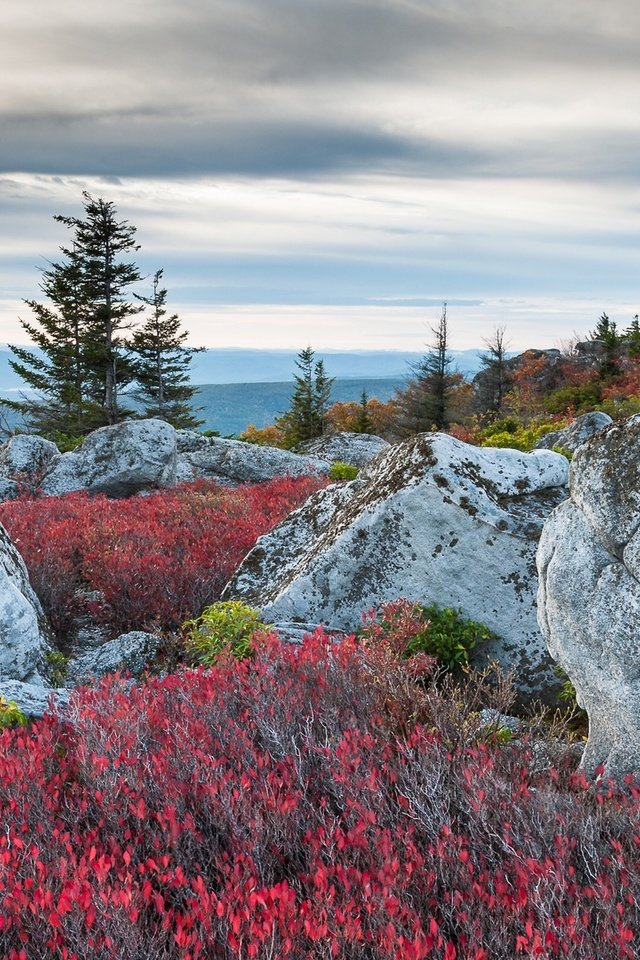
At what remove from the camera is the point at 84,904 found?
10.00ft

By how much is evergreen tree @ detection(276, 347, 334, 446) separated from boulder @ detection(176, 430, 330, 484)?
1094 inches

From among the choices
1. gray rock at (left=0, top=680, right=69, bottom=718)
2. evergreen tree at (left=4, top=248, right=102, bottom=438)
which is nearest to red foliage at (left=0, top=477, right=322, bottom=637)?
gray rock at (left=0, top=680, right=69, bottom=718)

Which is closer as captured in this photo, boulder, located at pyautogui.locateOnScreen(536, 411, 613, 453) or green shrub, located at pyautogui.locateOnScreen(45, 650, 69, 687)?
green shrub, located at pyautogui.locateOnScreen(45, 650, 69, 687)

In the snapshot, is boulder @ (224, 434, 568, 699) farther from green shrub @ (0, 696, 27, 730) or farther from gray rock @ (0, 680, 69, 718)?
green shrub @ (0, 696, 27, 730)

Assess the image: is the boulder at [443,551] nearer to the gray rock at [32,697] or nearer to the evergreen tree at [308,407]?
the gray rock at [32,697]

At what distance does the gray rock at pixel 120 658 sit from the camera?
8078 millimetres

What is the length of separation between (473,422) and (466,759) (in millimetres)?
49040

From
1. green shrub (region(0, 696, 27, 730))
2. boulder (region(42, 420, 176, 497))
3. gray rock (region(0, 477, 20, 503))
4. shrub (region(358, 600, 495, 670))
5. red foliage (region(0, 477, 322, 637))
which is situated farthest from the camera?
boulder (region(42, 420, 176, 497))

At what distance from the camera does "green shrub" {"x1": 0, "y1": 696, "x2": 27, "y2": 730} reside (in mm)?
5418

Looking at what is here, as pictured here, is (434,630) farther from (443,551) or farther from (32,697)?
(32,697)

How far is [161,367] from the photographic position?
54.2 metres

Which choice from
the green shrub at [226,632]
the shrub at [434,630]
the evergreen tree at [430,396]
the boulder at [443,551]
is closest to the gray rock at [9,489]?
the boulder at [443,551]

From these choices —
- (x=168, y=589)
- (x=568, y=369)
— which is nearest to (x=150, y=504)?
(x=168, y=589)

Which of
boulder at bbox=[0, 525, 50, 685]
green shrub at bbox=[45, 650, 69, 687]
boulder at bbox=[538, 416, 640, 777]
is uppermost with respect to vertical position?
boulder at bbox=[538, 416, 640, 777]
